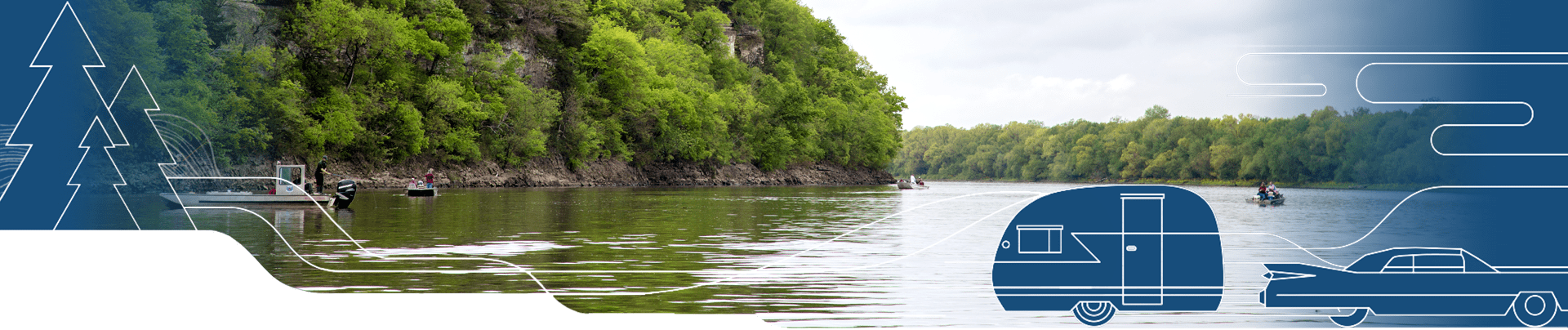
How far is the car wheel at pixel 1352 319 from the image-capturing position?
7.60 meters

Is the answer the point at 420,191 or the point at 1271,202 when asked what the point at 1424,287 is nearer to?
the point at 1271,202

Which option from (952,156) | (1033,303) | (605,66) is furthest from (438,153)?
(952,156)

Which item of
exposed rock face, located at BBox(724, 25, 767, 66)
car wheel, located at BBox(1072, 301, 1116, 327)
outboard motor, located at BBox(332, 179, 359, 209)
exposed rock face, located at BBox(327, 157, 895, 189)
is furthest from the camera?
exposed rock face, located at BBox(724, 25, 767, 66)

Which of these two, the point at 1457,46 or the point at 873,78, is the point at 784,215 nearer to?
the point at 1457,46

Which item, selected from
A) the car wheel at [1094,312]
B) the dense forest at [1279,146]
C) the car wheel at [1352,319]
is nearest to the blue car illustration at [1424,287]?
the car wheel at [1352,319]

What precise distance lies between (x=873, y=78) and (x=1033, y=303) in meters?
115

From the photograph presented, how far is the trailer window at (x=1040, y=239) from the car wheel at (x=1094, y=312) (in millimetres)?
399

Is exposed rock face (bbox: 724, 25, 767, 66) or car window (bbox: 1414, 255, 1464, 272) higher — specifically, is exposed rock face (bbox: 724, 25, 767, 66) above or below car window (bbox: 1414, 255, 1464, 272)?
above

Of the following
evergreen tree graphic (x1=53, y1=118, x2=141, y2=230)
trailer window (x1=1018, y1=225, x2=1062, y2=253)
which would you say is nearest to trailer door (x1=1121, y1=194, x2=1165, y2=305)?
trailer window (x1=1018, y1=225, x2=1062, y2=253)

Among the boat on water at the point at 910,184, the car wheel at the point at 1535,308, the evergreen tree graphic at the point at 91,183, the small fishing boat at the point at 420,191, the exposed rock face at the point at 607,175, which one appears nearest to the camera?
the car wheel at the point at 1535,308

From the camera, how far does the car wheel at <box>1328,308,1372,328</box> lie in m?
Answer: 7.60

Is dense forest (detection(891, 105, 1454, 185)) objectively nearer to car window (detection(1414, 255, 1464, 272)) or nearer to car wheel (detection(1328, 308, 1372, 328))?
car window (detection(1414, 255, 1464, 272))

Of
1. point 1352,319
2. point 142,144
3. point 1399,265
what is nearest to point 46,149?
point 1352,319

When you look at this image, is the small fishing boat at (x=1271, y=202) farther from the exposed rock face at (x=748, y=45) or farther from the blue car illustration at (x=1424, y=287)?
the exposed rock face at (x=748, y=45)
